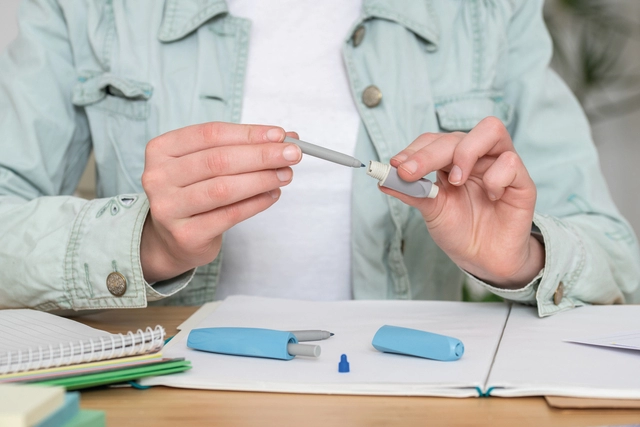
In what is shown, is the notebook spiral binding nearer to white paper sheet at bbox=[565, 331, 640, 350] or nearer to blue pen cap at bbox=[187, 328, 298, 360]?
blue pen cap at bbox=[187, 328, 298, 360]

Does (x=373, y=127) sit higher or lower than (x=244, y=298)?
higher

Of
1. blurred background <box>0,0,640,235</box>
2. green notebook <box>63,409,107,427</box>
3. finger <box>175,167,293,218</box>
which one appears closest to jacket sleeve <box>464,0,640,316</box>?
finger <box>175,167,293,218</box>

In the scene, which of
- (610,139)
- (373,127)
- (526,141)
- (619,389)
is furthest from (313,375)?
(610,139)

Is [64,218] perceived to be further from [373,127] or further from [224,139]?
[373,127]

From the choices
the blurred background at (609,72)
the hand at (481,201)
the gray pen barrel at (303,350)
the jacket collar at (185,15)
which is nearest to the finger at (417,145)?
the hand at (481,201)

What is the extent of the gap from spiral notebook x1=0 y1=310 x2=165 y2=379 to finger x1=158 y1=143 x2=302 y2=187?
160mm

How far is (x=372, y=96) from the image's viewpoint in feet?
3.28

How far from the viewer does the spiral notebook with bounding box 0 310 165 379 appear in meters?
0.49

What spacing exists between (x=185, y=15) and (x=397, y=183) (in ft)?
1.74

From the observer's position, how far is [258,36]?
1.05 metres

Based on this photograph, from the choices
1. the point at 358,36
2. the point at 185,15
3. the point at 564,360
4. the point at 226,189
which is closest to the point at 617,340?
the point at 564,360

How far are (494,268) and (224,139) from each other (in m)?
0.35

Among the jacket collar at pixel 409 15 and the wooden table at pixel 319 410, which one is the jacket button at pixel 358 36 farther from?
the wooden table at pixel 319 410

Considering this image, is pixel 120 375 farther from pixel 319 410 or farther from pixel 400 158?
pixel 400 158
